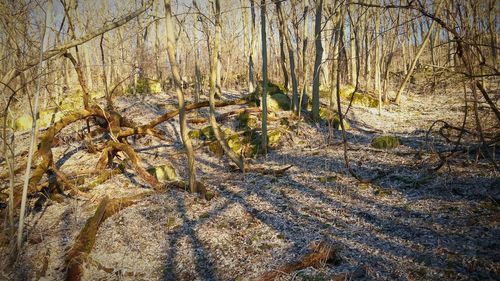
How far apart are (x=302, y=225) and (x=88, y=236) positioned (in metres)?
3.81

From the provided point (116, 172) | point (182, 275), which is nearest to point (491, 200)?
point (182, 275)

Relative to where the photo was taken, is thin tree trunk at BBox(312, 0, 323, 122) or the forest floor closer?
the forest floor

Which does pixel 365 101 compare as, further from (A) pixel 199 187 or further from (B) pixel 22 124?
(B) pixel 22 124

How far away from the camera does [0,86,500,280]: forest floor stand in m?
4.09

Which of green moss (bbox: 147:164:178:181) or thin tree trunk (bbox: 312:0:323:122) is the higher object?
thin tree trunk (bbox: 312:0:323:122)

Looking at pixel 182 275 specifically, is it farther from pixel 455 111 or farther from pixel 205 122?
pixel 455 111

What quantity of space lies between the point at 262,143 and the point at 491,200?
6381 mm

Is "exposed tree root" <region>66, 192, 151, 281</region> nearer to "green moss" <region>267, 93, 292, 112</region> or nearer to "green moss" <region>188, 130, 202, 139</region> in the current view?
"green moss" <region>188, 130, 202, 139</region>

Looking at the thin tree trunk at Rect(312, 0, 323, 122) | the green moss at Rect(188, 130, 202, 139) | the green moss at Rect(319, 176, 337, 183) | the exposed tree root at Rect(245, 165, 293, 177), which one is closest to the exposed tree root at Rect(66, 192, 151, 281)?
the exposed tree root at Rect(245, 165, 293, 177)

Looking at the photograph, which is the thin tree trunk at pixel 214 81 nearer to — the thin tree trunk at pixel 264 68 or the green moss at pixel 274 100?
the thin tree trunk at pixel 264 68

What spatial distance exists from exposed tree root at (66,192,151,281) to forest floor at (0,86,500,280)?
143 millimetres

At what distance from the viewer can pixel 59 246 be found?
17.7ft

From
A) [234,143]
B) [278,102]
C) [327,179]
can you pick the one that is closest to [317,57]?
[278,102]

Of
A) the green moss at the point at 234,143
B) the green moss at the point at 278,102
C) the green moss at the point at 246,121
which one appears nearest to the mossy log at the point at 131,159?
the green moss at the point at 234,143
